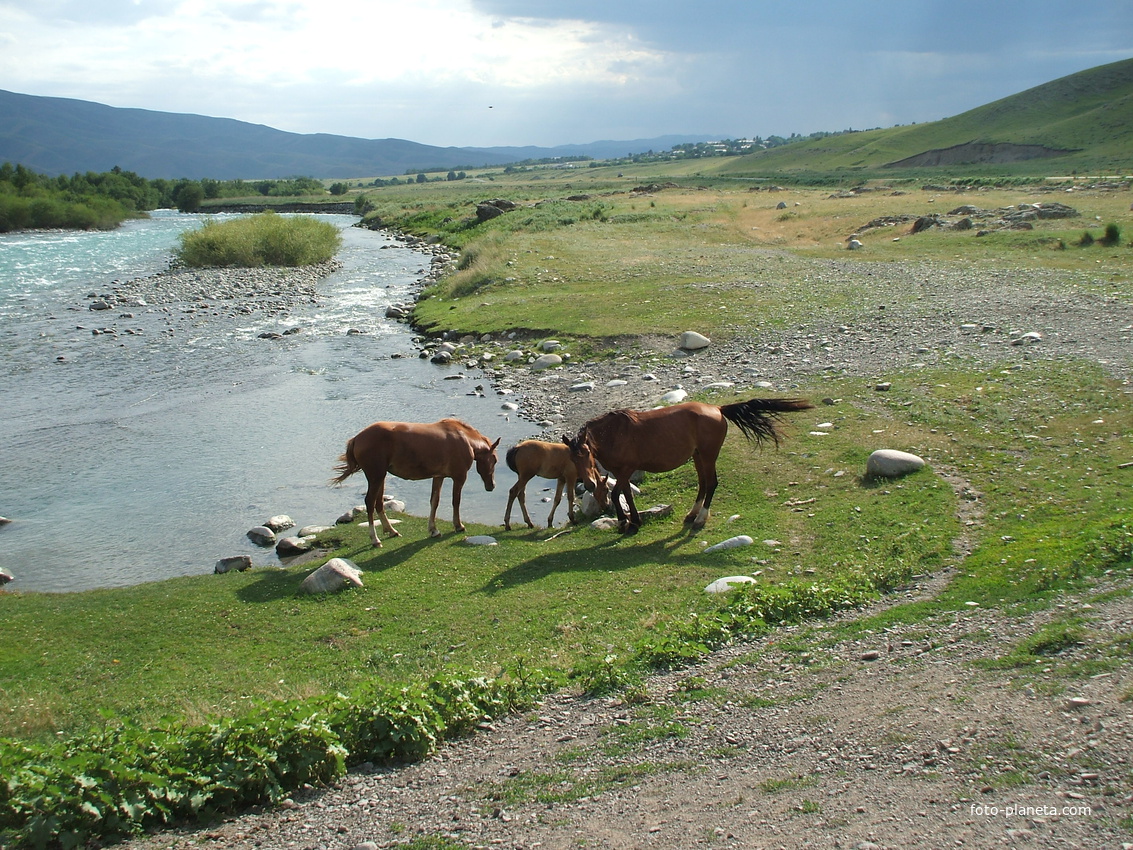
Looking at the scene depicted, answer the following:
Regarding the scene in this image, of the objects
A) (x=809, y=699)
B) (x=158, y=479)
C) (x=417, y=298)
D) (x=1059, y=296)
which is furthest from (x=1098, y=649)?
(x=417, y=298)

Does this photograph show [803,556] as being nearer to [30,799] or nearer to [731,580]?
[731,580]

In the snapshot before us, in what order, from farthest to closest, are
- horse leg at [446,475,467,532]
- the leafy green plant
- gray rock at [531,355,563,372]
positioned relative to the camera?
gray rock at [531,355,563,372] < horse leg at [446,475,467,532] < the leafy green plant

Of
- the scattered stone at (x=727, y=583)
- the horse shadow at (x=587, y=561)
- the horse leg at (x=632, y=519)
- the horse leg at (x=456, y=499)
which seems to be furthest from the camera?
the horse leg at (x=456, y=499)

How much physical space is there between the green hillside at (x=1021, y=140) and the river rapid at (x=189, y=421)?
70733mm

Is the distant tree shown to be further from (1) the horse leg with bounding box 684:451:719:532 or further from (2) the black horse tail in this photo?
(1) the horse leg with bounding box 684:451:719:532

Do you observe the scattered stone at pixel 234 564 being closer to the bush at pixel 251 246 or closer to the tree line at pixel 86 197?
the bush at pixel 251 246

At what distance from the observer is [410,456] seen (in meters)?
13.7

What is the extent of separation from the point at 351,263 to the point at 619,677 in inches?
2173

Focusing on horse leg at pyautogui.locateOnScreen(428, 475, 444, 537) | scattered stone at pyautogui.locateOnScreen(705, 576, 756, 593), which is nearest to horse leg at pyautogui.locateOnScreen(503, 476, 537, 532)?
horse leg at pyautogui.locateOnScreen(428, 475, 444, 537)

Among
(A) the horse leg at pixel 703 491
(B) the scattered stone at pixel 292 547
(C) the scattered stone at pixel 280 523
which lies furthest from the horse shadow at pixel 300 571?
(A) the horse leg at pixel 703 491

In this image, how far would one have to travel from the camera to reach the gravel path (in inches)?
196

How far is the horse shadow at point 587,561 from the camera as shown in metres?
11.5

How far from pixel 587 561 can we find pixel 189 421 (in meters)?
15.2

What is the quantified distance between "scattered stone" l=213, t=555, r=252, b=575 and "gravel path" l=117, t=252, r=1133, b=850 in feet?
24.5
